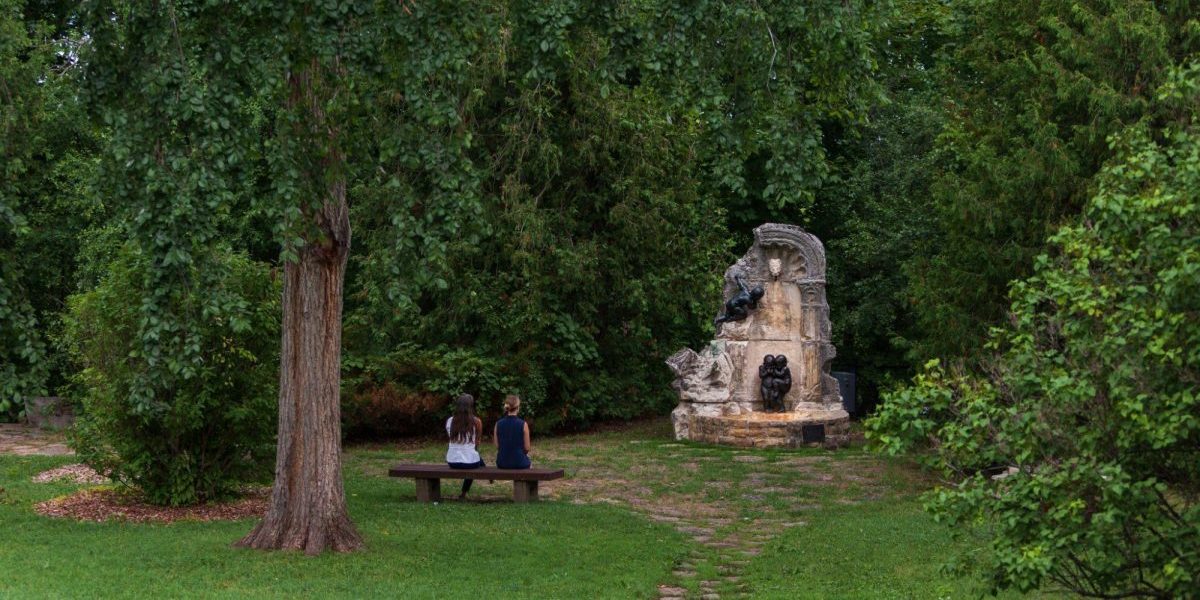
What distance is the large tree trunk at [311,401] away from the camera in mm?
12016

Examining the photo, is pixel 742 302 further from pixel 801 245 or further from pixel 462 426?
pixel 462 426

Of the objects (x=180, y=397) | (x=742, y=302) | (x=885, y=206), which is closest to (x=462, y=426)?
(x=180, y=397)

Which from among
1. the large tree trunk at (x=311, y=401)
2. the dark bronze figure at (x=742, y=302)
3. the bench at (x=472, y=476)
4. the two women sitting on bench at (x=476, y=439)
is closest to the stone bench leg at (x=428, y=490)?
the bench at (x=472, y=476)

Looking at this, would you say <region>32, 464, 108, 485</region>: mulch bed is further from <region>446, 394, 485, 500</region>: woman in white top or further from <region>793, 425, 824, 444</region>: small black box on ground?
<region>793, 425, 824, 444</region>: small black box on ground

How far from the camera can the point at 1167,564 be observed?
705 cm

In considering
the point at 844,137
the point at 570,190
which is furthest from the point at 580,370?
the point at 844,137

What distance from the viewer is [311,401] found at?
473 inches

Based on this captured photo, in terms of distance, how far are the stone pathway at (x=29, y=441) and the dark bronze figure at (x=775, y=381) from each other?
11543 millimetres

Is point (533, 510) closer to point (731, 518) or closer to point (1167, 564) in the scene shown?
point (731, 518)

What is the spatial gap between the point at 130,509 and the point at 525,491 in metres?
4.41

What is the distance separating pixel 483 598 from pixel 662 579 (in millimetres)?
1928

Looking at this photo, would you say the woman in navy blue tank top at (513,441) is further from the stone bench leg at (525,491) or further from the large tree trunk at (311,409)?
the large tree trunk at (311,409)

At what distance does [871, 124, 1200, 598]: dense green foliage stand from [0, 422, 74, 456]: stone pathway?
51.5 ft

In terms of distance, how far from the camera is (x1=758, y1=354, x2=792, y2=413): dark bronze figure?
24.5m
